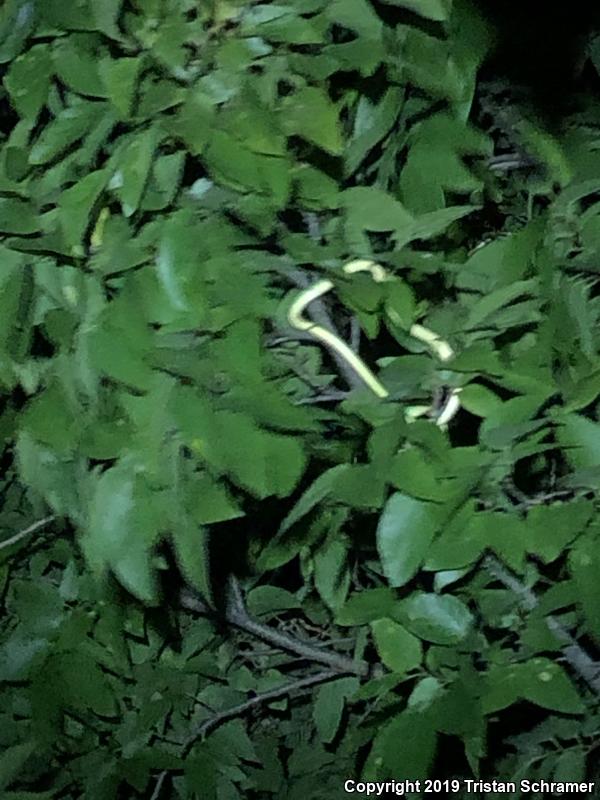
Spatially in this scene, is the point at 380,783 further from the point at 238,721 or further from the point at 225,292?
the point at 225,292

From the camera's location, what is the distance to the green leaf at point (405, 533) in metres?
0.58

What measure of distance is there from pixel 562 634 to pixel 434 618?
0.12 meters

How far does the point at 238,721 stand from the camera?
107cm

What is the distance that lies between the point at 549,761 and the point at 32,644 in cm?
52

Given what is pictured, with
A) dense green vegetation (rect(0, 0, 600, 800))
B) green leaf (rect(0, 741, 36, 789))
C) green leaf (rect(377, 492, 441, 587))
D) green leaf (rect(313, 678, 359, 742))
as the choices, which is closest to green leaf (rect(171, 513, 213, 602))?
dense green vegetation (rect(0, 0, 600, 800))

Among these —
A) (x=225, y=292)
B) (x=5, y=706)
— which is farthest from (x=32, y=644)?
(x=225, y=292)

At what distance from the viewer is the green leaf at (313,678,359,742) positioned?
37.9 inches

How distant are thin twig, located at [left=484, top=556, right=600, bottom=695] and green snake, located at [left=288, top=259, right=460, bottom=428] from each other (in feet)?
0.64

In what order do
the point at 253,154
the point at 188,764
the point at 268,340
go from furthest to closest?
1. the point at 188,764
2. the point at 268,340
3. the point at 253,154

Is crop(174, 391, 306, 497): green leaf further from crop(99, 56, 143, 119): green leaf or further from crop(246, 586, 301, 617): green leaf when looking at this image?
crop(246, 586, 301, 617): green leaf

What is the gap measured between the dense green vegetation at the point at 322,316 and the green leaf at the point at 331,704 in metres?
0.12

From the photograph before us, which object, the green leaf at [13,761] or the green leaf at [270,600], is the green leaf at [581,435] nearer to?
the green leaf at [270,600]

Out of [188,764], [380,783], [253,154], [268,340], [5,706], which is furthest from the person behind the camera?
[5,706]

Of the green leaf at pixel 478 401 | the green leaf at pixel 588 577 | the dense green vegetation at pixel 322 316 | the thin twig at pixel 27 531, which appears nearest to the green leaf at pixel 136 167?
the dense green vegetation at pixel 322 316
